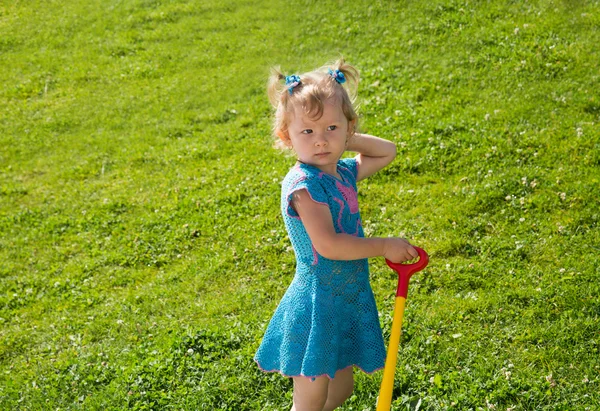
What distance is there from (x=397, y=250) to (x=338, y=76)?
2.85 ft

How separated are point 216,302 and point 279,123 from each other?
101 inches

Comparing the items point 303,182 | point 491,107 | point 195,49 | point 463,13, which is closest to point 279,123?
point 303,182

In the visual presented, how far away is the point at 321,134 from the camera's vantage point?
3400mm

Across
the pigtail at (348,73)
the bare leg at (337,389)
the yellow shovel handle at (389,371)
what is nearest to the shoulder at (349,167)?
the pigtail at (348,73)

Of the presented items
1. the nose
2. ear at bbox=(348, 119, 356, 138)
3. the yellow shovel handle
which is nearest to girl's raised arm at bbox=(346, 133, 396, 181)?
ear at bbox=(348, 119, 356, 138)

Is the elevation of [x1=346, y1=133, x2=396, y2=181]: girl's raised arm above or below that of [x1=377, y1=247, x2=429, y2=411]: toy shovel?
above

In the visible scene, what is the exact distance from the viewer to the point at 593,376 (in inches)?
173

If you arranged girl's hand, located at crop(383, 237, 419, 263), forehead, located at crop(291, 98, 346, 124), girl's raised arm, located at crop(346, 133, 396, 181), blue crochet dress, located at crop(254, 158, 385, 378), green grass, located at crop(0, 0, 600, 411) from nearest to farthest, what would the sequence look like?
girl's hand, located at crop(383, 237, 419, 263)
forehead, located at crop(291, 98, 346, 124)
blue crochet dress, located at crop(254, 158, 385, 378)
girl's raised arm, located at crop(346, 133, 396, 181)
green grass, located at crop(0, 0, 600, 411)

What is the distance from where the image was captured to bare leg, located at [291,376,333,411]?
359 cm

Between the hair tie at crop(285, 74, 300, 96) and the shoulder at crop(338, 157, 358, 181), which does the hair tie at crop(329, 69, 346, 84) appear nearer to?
the hair tie at crop(285, 74, 300, 96)

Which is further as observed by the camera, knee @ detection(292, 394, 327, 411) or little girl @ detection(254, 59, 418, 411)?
knee @ detection(292, 394, 327, 411)

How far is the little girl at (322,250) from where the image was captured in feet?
11.0

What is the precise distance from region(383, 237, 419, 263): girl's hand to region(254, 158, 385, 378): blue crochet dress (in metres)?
0.30

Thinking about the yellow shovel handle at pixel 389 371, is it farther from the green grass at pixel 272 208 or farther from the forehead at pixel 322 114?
the green grass at pixel 272 208
